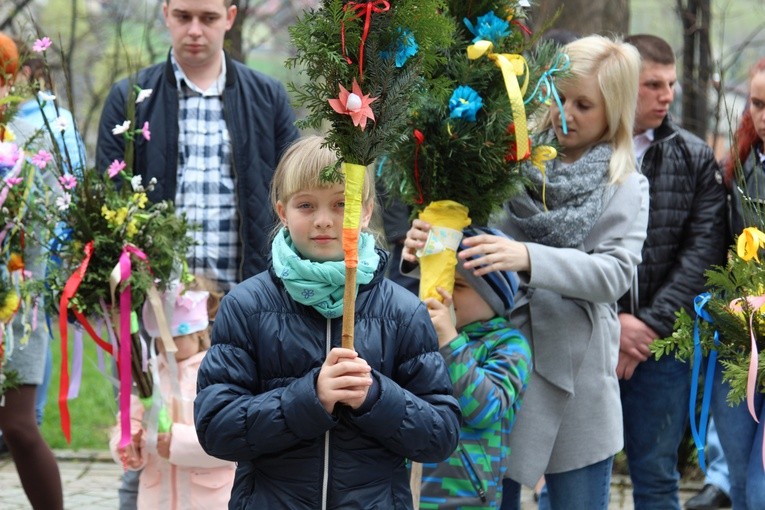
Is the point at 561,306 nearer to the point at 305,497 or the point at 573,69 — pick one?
the point at 573,69

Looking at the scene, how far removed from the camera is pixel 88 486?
6.35m

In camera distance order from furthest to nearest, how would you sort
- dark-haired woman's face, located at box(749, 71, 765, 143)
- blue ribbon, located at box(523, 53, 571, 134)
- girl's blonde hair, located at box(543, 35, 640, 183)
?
dark-haired woman's face, located at box(749, 71, 765, 143)
girl's blonde hair, located at box(543, 35, 640, 183)
blue ribbon, located at box(523, 53, 571, 134)

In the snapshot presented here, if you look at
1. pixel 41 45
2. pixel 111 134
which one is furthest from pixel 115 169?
pixel 111 134

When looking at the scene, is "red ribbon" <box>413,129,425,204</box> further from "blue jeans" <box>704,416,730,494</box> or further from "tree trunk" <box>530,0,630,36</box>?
"tree trunk" <box>530,0,630,36</box>

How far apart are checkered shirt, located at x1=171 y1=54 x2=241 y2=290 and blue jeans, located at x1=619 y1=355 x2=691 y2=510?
1745 mm

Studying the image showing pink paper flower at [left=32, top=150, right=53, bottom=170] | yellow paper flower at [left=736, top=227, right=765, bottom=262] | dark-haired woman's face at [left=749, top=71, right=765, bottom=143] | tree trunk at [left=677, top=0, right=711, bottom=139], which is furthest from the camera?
tree trunk at [left=677, top=0, right=711, bottom=139]

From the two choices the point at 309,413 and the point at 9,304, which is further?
the point at 9,304

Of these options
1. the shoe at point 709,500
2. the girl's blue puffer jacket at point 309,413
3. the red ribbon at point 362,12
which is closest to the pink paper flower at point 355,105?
the red ribbon at point 362,12

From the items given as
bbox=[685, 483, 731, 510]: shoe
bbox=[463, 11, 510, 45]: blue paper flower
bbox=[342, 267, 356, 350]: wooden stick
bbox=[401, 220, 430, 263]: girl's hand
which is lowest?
bbox=[685, 483, 731, 510]: shoe

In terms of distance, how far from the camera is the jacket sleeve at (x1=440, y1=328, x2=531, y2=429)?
146 inches

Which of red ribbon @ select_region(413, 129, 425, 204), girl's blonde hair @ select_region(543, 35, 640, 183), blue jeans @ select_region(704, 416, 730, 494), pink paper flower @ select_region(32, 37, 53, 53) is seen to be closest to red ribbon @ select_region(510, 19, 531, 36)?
girl's blonde hair @ select_region(543, 35, 640, 183)

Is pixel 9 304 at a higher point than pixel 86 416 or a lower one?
higher

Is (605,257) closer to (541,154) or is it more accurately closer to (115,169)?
(541,154)

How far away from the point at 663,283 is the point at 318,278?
2.28 meters
